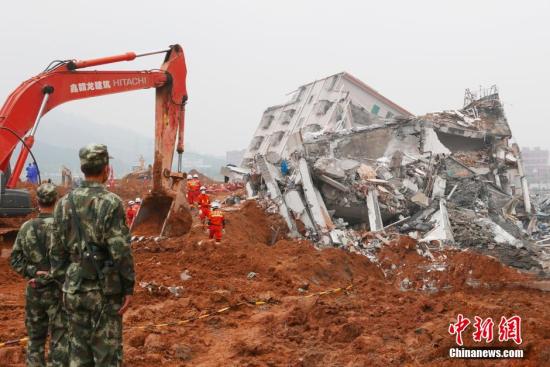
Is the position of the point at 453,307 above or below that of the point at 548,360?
below

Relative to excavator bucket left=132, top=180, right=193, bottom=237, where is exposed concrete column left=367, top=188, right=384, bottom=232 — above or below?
below

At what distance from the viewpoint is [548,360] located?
3.61m

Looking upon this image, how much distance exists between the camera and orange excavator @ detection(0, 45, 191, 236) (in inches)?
242

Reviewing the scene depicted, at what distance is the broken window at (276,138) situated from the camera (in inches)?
935

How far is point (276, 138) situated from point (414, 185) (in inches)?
455

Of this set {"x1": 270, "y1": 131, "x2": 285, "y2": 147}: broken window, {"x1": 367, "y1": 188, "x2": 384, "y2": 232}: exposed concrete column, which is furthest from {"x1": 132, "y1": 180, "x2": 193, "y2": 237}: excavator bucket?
{"x1": 270, "y1": 131, "x2": 285, "y2": 147}: broken window

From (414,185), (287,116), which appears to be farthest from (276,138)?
(414,185)

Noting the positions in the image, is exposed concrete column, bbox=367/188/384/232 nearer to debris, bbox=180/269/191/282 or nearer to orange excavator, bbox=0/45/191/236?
orange excavator, bbox=0/45/191/236

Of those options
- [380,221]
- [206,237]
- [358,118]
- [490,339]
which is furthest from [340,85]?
[490,339]

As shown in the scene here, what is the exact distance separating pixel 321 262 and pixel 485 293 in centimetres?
267

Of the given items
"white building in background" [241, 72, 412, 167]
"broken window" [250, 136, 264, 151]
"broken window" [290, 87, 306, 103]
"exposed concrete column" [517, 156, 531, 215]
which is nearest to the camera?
"exposed concrete column" [517, 156, 531, 215]

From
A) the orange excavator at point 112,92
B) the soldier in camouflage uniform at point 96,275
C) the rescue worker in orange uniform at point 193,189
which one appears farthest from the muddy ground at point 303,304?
the rescue worker in orange uniform at point 193,189

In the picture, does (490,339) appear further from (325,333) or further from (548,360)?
(325,333)

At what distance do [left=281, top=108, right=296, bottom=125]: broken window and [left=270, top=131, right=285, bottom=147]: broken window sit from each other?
0.60 meters
